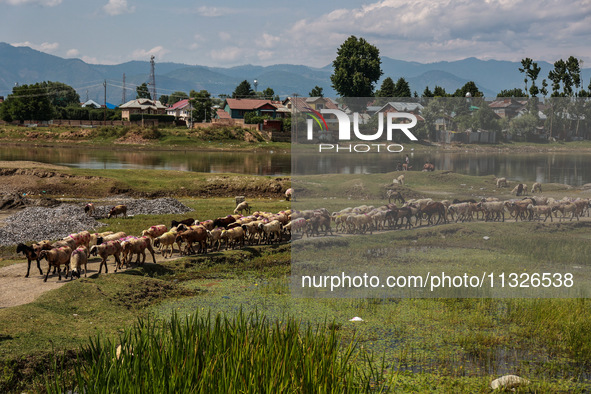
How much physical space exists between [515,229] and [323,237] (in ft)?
19.3

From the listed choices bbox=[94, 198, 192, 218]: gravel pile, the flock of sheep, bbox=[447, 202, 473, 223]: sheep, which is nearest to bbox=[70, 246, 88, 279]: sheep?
the flock of sheep

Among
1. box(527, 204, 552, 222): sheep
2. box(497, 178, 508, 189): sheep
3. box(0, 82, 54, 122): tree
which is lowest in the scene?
box(527, 204, 552, 222): sheep

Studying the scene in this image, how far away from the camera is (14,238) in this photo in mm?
23359

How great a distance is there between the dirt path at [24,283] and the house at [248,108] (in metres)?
105

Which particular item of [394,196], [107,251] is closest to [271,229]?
[394,196]

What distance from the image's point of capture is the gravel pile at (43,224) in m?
23.6

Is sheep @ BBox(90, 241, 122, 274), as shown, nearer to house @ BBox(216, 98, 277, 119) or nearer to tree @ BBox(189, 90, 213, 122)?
tree @ BBox(189, 90, 213, 122)

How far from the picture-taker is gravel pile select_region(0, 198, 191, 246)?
23750mm

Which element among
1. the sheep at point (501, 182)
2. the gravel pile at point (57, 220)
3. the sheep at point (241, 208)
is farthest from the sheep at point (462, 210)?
the gravel pile at point (57, 220)

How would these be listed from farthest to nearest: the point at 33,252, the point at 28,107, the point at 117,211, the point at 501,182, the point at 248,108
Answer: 1. the point at 248,108
2. the point at 28,107
3. the point at 117,211
4. the point at 501,182
5. the point at 33,252

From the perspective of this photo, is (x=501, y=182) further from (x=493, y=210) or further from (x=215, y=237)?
(x=215, y=237)

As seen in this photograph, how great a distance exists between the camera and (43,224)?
25.2m

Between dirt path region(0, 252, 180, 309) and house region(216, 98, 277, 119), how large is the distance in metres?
105

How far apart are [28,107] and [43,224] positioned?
97.6 metres
